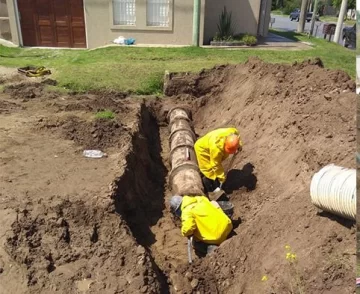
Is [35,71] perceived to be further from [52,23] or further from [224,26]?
[224,26]

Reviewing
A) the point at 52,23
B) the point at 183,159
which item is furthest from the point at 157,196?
the point at 52,23

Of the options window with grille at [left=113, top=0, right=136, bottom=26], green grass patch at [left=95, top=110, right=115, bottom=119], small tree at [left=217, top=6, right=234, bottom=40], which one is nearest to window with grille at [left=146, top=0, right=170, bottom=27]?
window with grille at [left=113, top=0, right=136, bottom=26]

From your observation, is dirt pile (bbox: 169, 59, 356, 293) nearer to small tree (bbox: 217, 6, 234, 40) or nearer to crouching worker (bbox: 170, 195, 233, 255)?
crouching worker (bbox: 170, 195, 233, 255)

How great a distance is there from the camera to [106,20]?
65.0 feet

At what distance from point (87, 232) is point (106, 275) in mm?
821

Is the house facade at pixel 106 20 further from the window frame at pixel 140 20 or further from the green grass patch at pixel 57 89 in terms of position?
the green grass patch at pixel 57 89

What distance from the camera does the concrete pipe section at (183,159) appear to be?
770 cm

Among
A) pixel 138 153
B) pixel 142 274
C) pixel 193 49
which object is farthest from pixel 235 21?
pixel 142 274

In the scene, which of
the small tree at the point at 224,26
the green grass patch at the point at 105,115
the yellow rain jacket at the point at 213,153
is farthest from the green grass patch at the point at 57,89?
the small tree at the point at 224,26

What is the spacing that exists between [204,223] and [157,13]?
15.3m

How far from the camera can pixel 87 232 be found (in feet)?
19.1

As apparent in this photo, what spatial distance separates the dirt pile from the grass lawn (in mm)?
2924

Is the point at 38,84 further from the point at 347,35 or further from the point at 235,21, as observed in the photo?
the point at 347,35

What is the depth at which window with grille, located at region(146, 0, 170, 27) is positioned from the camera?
1942cm
